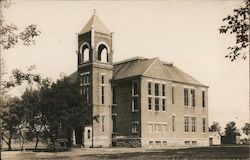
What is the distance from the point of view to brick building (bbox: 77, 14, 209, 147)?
4419 centimetres

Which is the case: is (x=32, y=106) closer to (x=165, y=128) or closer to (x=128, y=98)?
(x=128, y=98)

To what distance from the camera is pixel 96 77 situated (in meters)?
45.9

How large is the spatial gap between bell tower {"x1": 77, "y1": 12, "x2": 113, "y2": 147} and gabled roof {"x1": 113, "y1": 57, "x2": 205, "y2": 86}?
1.97 meters

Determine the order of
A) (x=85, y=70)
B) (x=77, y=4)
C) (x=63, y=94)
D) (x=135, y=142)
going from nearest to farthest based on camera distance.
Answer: (x=77, y=4) → (x=63, y=94) → (x=135, y=142) → (x=85, y=70)

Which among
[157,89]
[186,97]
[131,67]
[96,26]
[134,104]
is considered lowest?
[134,104]

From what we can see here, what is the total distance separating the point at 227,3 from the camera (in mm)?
19688

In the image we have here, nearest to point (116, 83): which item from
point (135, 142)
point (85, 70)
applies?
point (85, 70)

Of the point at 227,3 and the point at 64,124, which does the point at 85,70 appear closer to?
the point at 64,124

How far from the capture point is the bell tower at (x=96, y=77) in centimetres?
4516

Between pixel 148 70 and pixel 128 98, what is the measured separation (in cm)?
375

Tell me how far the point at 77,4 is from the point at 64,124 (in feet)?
52.8

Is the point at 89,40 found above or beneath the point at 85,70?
above

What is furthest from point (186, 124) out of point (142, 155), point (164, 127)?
point (142, 155)

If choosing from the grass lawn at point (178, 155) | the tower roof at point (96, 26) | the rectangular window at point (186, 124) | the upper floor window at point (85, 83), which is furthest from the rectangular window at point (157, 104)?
the grass lawn at point (178, 155)
